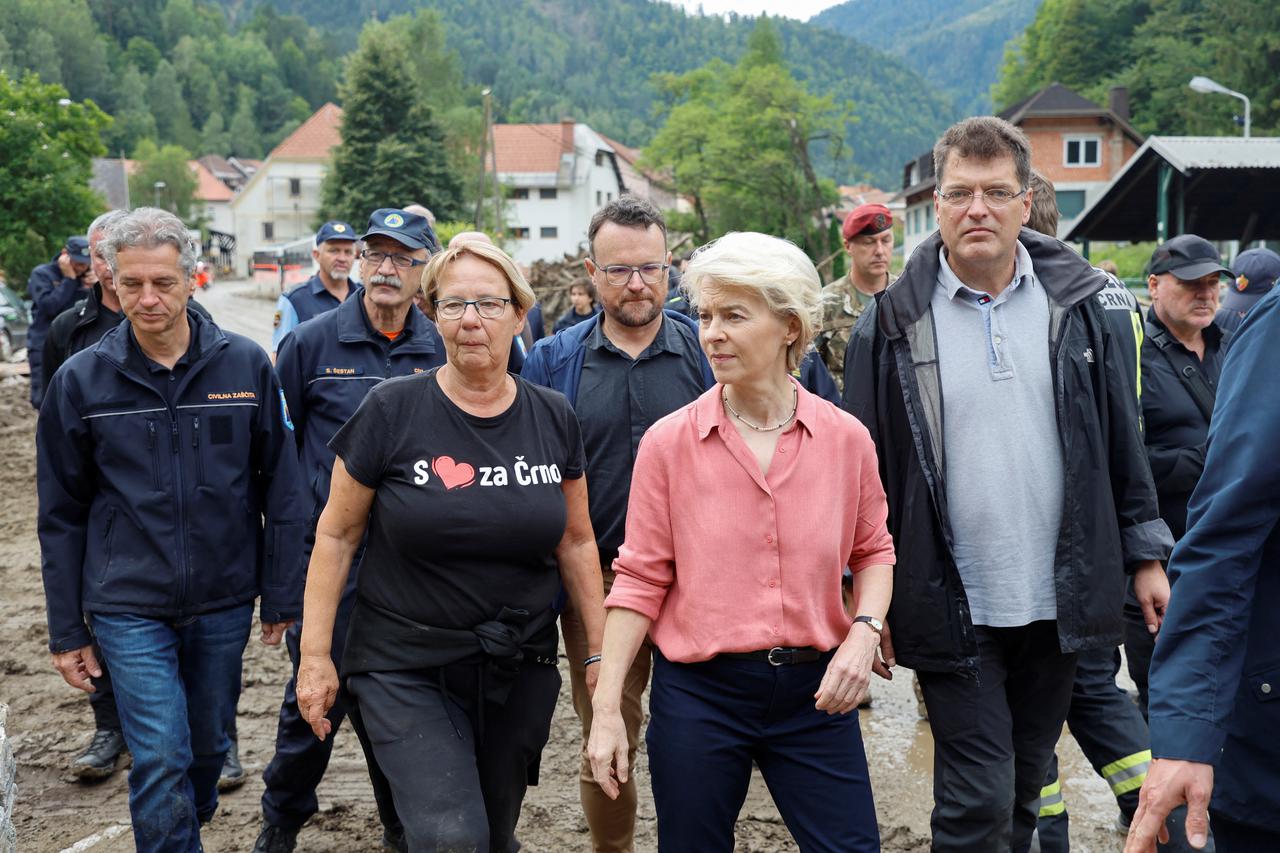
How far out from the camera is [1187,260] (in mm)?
5043

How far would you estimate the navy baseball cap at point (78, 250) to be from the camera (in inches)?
369

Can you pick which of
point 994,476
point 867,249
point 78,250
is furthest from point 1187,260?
point 78,250

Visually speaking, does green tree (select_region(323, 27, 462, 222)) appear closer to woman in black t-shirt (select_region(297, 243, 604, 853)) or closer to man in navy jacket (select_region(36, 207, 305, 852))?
man in navy jacket (select_region(36, 207, 305, 852))

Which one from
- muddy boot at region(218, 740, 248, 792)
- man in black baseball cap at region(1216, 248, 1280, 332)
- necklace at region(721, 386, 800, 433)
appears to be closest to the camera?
necklace at region(721, 386, 800, 433)

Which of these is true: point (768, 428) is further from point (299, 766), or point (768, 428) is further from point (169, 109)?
point (169, 109)

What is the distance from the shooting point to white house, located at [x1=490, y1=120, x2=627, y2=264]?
78.6 meters

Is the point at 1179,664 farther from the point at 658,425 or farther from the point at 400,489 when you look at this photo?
the point at 400,489

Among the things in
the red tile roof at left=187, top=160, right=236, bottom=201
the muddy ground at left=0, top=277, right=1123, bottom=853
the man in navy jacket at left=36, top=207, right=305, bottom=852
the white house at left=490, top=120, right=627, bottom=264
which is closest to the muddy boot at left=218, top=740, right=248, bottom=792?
the muddy ground at left=0, top=277, right=1123, bottom=853

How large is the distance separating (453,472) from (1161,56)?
74.9 metres

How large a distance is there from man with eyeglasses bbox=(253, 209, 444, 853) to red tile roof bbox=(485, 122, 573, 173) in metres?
74.8

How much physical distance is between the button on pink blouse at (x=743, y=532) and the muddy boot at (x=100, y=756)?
336 cm

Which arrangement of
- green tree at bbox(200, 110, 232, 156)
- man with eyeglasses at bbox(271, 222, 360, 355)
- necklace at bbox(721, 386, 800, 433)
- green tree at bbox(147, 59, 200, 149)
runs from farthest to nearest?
green tree at bbox(200, 110, 232, 156)
green tree at bbox(147, 59, 200, 149)
man with eyeglasses at bbox(271, 222, 360, 355)
necklace at bbox(721, 386, 800, 433)

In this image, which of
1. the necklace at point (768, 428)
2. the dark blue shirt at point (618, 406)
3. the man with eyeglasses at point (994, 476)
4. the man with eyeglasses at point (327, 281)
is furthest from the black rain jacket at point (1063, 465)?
the man with eyeglasses at point (327, 281)

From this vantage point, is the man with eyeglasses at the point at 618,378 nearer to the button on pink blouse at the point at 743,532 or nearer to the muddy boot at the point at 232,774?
the button on pink blouse at the point at 743,532
